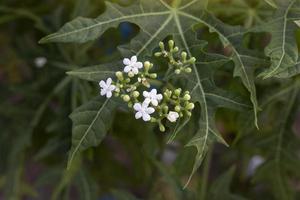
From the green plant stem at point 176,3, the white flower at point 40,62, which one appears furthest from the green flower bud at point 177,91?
the white flower at point 40,62

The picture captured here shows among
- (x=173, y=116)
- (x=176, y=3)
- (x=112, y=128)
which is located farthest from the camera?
(x=112, y=128)

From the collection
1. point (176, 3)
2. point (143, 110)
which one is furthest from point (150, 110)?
point (176, 3)

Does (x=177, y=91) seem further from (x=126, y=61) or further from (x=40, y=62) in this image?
(x=40, y=62)

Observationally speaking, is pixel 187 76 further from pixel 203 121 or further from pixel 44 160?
pixel 44 160

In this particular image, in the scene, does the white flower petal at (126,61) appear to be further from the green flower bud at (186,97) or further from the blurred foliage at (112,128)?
the blurred foliage at (112,128)

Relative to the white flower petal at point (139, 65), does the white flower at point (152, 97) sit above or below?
below

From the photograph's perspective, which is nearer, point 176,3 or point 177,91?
point 177,91

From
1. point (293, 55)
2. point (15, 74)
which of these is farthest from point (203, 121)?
point (15, 74)
